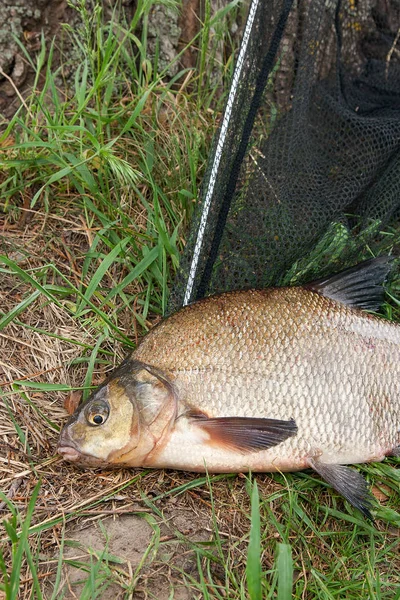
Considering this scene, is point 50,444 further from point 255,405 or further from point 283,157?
point 283,157

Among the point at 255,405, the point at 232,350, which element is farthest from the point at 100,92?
the point at 255,405

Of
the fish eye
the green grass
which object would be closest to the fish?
the fish eye

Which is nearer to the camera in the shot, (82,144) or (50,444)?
(50,444)

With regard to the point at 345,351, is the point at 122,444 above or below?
below

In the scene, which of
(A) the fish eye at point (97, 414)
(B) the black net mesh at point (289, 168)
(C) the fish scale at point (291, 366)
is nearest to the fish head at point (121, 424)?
(A) the fish eye at point (97, 414)

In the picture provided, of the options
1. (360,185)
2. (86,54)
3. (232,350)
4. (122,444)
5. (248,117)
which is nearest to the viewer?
(122,444)

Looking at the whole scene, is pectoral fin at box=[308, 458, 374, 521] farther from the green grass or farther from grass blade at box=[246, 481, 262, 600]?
grass blade at box=[246, 481, 262, 600]

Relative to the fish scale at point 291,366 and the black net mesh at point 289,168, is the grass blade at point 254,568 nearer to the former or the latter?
the fish scale at point 291,366
